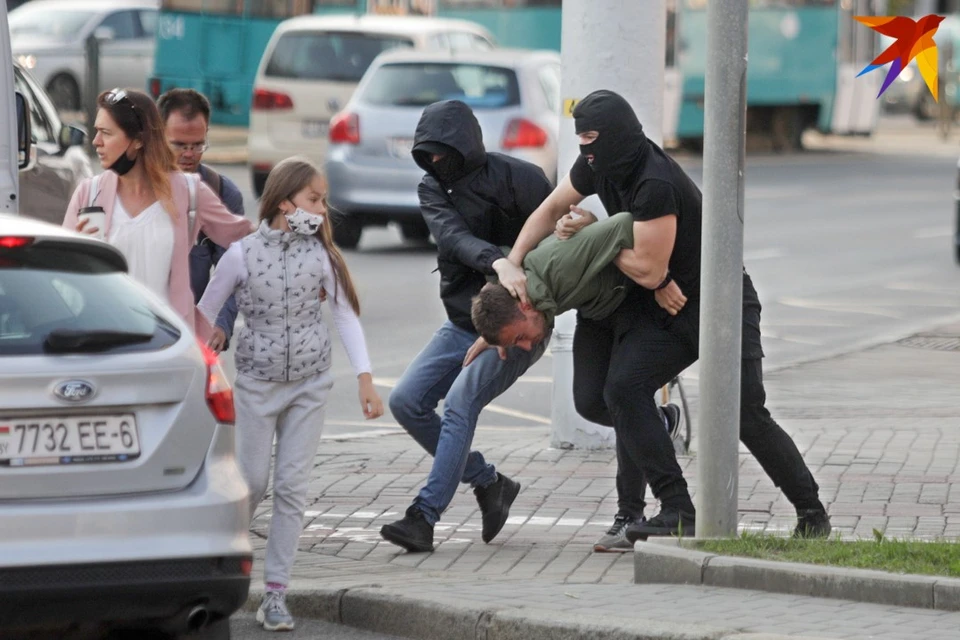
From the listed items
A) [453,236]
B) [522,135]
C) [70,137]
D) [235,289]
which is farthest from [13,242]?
[522,135]

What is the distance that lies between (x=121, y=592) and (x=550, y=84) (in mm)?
14079

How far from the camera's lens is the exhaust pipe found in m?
5.11

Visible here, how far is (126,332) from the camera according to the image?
5172 millimetres

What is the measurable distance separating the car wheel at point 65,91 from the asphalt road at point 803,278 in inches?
150

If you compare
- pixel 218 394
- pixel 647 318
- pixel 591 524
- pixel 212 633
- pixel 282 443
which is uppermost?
pixel 218 394

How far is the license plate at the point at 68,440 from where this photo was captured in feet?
16.0

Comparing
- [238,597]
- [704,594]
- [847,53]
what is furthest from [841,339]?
[847,53]

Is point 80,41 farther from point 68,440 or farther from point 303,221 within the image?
point 68,440

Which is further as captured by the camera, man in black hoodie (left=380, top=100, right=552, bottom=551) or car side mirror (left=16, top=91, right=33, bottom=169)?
car side mirror (left=16, top=91, right=33, bottom=169)

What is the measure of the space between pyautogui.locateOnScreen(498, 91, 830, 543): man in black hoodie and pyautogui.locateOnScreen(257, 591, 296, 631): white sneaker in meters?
1.40

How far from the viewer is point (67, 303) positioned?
5.18 meters

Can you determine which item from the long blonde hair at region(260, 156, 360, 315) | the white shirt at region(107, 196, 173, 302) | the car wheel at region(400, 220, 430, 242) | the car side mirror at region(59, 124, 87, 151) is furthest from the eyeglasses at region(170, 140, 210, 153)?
the car wheel at region(400, 220, 430, 242)

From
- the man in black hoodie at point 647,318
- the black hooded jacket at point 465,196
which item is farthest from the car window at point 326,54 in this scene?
the man in black hoodie at point 647,318

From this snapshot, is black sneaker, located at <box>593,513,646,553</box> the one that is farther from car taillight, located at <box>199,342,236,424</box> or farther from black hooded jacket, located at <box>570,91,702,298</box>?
car taillight, located at <box>199,342,236,424</box>
